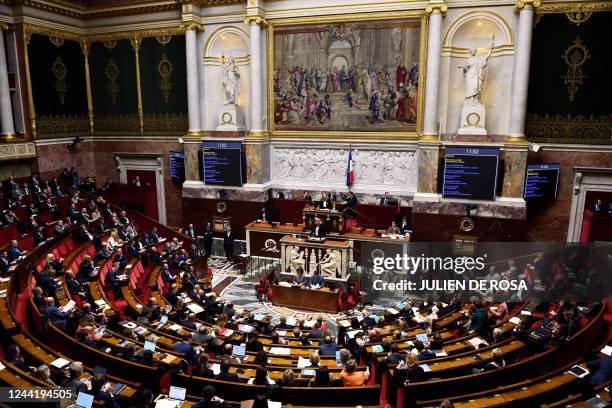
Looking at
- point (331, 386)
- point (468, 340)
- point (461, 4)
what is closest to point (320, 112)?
point (461, 4)

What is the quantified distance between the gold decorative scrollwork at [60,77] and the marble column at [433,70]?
56.5 feet

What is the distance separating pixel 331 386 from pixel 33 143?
19187 millimetres

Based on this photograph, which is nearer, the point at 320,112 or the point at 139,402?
the point at 139,402

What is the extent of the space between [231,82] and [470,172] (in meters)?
11.2

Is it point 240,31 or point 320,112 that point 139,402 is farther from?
point 240,31

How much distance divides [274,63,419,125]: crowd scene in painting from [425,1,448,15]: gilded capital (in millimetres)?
2082

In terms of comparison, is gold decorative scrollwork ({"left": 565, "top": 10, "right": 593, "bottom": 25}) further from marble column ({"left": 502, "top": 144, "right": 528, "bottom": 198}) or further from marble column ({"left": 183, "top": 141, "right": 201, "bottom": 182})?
marble column ({"left": 183, "top": 141, "right": 201, "bottom": 182})

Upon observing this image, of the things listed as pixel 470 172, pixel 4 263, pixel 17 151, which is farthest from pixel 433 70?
pixel 17 151

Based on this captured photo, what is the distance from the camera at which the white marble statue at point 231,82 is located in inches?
792

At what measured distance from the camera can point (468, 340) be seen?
31.7ft

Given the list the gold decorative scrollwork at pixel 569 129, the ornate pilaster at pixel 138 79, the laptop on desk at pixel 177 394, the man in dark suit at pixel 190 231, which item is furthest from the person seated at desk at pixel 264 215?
the laptop on desk at pixel 177 394

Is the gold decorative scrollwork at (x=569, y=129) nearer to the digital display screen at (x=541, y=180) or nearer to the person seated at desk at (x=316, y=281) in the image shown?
the digital display screen at (x=541, y=180)

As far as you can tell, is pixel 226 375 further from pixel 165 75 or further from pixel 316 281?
pixel 165 75

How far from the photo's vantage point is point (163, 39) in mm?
21422
